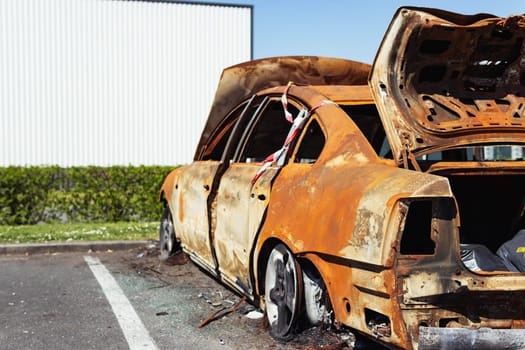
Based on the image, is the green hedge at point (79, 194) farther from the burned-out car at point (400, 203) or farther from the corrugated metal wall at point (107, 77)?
the burned-out car at point (400, 203)

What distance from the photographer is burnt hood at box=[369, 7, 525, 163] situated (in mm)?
3611

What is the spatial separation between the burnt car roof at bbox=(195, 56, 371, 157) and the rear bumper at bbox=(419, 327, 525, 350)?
3.15m

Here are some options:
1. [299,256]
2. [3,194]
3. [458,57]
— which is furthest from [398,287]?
[3,194]

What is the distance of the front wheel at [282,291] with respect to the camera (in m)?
3.96

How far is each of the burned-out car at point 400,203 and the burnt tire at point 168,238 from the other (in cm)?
192

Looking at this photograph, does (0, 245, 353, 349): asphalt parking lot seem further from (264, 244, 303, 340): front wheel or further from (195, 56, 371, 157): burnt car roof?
(195, 56, 371, 157): burnt car roof

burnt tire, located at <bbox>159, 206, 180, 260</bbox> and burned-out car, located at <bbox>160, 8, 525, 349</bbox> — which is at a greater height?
burned-out car, located at <bbox>160, 8, 525, 349</bbox>

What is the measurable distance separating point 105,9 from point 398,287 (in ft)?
53.0

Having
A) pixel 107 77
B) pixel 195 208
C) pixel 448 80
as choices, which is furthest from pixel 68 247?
pixel 107 77

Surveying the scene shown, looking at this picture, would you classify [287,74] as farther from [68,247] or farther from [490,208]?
[68,247]

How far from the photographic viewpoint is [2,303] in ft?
18.3

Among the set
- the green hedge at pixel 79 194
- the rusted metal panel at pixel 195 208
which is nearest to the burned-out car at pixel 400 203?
the rusted metal panel at pixel 195 208

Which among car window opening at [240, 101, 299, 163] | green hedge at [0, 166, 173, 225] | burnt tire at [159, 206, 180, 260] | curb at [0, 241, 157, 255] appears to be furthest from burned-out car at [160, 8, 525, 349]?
green hedge at [0, 166, 173, 225]

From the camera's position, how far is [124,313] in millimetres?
5148
